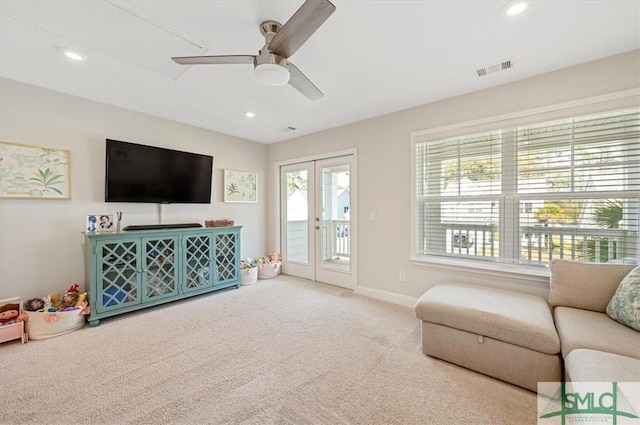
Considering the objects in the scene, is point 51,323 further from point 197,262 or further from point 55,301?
point 197,262

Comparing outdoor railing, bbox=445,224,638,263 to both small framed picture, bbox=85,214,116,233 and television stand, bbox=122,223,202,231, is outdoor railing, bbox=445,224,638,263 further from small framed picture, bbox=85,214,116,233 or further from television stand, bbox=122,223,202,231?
small framed picture, bbox=85,214,116,233

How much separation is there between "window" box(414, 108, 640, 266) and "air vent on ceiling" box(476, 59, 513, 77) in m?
0.57

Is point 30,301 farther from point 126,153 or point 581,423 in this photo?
point 581,423

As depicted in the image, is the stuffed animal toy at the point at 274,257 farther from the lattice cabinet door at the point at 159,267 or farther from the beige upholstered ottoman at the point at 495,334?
the beige upholstered ottoman at the point at 495,334

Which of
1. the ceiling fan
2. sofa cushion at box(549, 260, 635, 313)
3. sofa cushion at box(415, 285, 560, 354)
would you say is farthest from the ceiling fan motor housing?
sofa cushion at box(549, 260, 635, 313)

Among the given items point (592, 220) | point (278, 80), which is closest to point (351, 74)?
point (278, 80)

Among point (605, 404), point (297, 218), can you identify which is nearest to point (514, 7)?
point (605, 404)

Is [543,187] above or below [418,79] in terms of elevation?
below

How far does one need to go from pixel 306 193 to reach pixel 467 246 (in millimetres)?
2459

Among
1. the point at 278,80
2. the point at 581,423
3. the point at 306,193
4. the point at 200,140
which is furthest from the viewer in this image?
the point at 306,193

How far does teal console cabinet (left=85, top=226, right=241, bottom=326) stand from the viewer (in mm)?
2607

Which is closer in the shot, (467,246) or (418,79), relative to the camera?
(418,79)

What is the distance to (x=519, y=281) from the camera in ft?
7.87

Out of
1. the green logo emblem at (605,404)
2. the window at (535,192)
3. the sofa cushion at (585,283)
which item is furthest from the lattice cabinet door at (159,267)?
the sofa cushion at (585,283)
